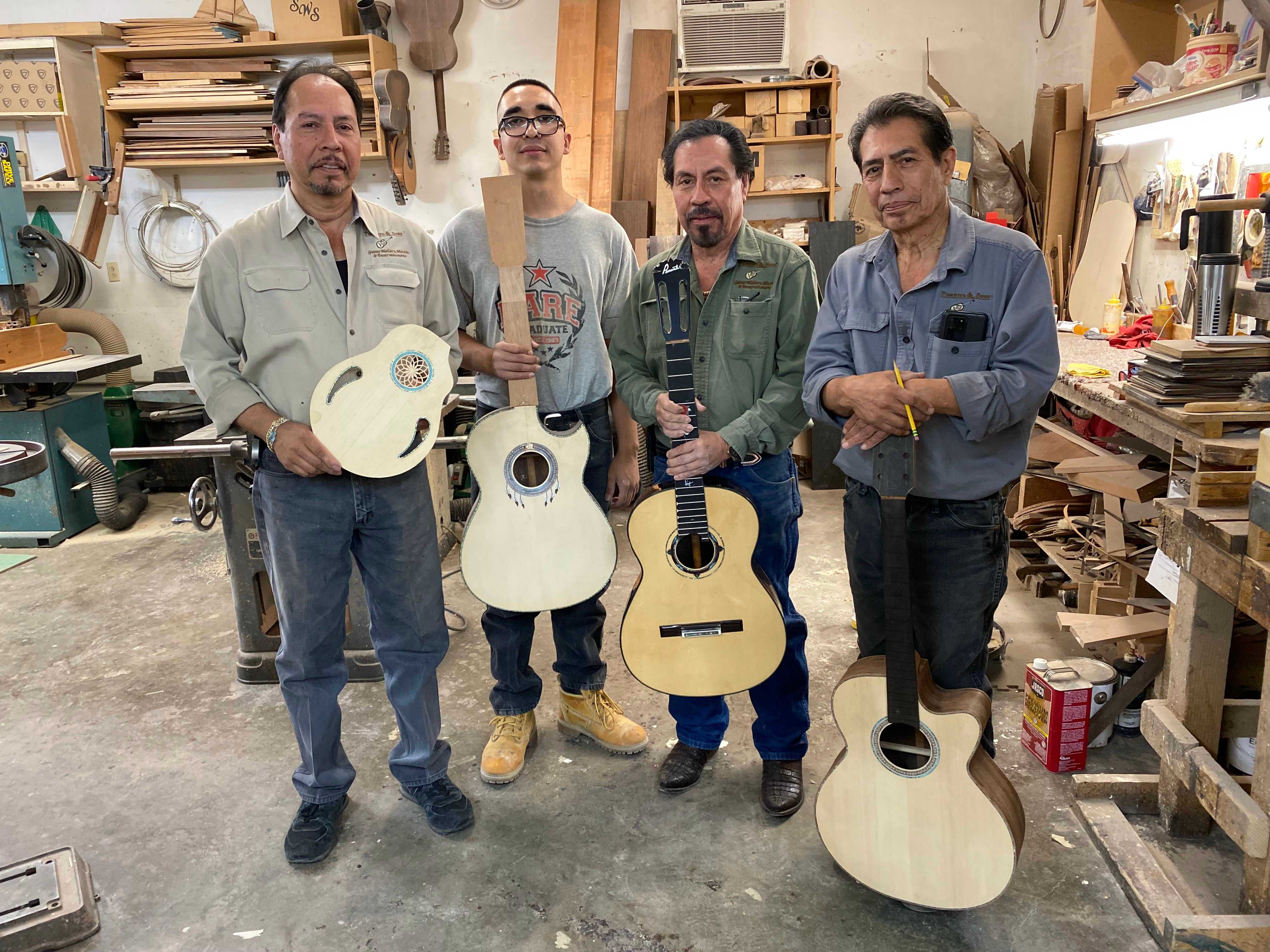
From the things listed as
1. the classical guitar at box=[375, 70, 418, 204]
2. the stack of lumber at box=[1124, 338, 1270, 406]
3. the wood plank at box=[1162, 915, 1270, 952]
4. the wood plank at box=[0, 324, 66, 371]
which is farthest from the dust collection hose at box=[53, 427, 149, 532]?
the wood plank at box=[1162, 915, 1270, 952]

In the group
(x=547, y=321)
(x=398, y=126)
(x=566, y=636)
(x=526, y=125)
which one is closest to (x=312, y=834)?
(x=566, y=636)

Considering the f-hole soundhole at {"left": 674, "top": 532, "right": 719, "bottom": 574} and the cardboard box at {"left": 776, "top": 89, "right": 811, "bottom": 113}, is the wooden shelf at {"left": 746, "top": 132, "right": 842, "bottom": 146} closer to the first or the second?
the cardboard box at {"left": 776, "top": 89, "right": 811, "bottom": 113}

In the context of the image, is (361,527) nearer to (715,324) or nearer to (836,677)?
(715,324)

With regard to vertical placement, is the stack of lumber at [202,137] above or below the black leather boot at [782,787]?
above

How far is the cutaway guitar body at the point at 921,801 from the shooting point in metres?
1.82

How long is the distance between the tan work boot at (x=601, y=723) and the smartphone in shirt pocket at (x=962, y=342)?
139 centimetres

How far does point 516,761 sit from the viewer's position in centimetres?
256

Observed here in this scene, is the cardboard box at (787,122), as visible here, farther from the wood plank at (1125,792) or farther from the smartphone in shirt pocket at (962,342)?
the wood plank at (1125,792)

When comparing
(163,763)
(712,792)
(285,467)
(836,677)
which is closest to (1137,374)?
(836,677)

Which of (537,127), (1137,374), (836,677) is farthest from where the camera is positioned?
(836,677)

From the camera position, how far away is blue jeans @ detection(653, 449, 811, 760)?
225cm

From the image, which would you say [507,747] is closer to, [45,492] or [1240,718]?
[1240,718]

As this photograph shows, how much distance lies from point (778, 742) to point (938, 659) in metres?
0.55

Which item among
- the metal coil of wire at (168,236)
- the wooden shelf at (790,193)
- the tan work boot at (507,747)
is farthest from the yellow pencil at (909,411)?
the metal coil of wire at (168,236)
